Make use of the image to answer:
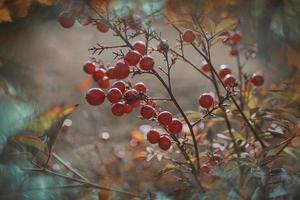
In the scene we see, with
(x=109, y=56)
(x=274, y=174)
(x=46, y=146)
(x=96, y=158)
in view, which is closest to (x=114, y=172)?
(x=96, y=158)

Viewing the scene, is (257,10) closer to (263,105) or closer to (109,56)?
A: (263,105)

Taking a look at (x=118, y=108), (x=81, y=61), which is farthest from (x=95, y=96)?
(x=81, y=61)

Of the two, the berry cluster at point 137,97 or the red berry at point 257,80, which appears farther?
the red berry at point 257,80

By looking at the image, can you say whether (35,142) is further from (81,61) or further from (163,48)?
(81,61)

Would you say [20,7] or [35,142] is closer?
[35,142]

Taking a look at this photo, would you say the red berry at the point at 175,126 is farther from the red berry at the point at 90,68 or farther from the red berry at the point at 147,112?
the red berry at the point at 90,68

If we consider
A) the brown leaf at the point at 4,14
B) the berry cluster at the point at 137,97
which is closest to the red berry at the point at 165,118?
the berry cluster at the point at 137,97
